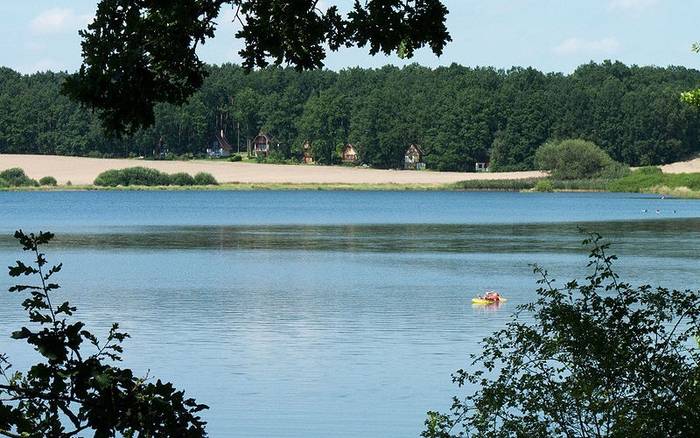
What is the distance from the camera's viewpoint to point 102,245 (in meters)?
51.6

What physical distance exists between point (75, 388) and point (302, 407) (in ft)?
39.2

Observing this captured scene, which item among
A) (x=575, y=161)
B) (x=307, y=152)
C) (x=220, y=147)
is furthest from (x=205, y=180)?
(x=575, y=161)

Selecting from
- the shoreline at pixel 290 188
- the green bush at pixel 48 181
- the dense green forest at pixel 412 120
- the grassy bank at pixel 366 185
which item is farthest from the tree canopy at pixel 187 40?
the dense green forest at pixel 412 120

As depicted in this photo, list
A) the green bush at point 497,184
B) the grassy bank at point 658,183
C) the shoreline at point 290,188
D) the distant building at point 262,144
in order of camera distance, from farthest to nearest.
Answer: the distant building at point 262,144
the green bush at point 497,184
the shoreline at point 290,188
the grassy bank at point 658,183

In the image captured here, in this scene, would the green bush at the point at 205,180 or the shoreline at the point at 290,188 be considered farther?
the green bush at the point at 205,180

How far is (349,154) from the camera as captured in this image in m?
159

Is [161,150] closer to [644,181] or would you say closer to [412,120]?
[412,120]

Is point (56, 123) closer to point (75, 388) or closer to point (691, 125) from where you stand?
point (691, 125)

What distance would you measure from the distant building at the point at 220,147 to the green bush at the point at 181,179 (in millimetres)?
25700

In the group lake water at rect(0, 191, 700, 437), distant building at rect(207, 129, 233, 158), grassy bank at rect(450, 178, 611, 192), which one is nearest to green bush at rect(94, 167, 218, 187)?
grassy bank at rect(450, 178, 611, 192)

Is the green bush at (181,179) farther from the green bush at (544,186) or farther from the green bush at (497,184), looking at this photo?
the green bush at (544,186)

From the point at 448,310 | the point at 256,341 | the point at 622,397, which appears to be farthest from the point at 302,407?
the point at 448,310

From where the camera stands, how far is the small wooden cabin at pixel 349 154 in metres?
158

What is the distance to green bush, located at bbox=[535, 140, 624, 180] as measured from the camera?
413 feet
